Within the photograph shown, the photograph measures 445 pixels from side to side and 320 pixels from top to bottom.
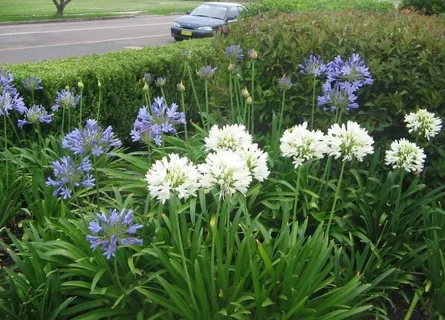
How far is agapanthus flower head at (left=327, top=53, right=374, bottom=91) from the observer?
3.93 meters

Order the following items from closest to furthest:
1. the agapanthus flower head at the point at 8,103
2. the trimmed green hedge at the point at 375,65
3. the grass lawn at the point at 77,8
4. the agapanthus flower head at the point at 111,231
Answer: the agapanthus flower head at the point at 111,231, the trimmed green hedge at the point at 375,65, the agapanthus flower head at the point at 8,103, the grass lawn at the point at 77,8

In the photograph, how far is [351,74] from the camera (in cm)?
393

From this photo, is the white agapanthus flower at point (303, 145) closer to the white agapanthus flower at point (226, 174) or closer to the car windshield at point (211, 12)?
the white agapanthus flower at point (226, 174)

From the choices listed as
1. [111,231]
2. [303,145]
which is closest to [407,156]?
[303,145]

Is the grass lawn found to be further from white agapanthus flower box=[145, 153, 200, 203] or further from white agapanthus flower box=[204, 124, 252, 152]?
white agapanthus flower box=[145, 153, 200, 203]

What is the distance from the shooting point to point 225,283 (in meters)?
3.02

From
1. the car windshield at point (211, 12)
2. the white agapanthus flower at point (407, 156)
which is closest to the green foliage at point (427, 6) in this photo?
the car windshield at point (211, 12)

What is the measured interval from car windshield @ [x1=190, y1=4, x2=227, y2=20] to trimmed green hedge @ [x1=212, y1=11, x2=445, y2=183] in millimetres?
17806

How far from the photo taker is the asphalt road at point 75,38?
18.4 meters

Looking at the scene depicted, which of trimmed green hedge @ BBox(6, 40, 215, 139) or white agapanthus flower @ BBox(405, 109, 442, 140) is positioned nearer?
white agapanthus flower @ BBox(405, 109, 442, 140)

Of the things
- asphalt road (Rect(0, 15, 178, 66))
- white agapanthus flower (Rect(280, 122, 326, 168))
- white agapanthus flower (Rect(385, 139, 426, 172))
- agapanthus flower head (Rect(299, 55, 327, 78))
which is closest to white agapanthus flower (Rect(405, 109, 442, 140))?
white agapanthus flower (Rect(385, 139, 426, 172))

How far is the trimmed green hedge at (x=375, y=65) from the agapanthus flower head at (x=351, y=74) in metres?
0.36

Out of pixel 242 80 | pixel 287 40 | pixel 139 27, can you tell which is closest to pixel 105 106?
pixel 242 80

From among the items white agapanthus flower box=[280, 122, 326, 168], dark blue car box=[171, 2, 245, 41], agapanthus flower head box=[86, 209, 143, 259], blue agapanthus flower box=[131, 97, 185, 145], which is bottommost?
dark blue car box=[171, 2, 245, 41]
